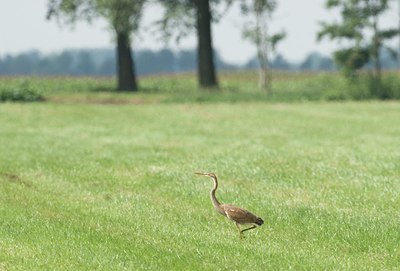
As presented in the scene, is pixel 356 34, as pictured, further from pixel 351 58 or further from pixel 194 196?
pixel 194 196

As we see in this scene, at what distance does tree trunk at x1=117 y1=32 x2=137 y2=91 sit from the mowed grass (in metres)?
25.3

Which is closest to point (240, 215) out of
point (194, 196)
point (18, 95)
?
point (194, 196)

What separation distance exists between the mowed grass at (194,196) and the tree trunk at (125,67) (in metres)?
25.3

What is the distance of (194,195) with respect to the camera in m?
16.4

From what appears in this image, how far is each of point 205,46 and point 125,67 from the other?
6393 millimetres

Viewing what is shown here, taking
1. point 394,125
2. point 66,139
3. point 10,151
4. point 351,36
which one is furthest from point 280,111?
point 351,36

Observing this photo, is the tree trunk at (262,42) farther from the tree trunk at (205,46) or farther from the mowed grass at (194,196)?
the mowed grass at (194,196)

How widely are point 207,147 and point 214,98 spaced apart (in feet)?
73.2

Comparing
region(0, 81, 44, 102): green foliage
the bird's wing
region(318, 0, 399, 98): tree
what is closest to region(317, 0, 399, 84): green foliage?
region(318, 0, 399, 98): tree

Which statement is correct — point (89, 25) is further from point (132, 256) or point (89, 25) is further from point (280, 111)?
point (132, 256)

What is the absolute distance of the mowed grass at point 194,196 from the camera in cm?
1183

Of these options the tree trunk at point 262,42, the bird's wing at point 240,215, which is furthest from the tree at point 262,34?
the bird's wing at point 240,215

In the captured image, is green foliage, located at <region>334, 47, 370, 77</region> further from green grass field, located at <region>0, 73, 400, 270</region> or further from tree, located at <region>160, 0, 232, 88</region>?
green grass field, located at <region>0, 73, 400, 270</region>

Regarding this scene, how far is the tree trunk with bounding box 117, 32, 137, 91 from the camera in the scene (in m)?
57.6
